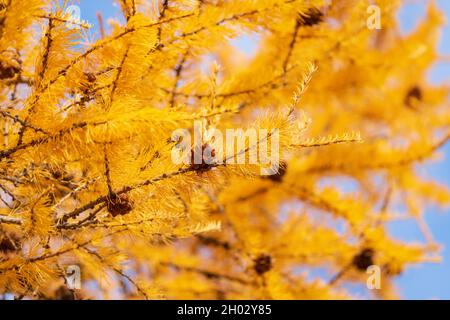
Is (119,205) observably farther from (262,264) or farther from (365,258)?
(365,258)

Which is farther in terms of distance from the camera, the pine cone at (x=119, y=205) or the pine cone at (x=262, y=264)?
the pine cone at (x=262, y=264)

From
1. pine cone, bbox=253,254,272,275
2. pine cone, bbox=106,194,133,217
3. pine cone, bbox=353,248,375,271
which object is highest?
pine cone, bbox=353,248,375,271

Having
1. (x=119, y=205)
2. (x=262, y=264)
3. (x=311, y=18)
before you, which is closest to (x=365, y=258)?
(x=262, y=264)

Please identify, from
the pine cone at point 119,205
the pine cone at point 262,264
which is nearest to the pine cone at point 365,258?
the pine cone at point 262,264

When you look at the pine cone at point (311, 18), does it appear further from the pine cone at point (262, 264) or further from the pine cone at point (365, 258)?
the pine cone at point (365, 258)

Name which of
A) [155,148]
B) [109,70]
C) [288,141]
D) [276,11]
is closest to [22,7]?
[109,70]

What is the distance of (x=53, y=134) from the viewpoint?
2.70ft

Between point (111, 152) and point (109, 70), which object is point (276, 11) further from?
point (111, 152)

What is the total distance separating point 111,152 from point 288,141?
0.28 metres

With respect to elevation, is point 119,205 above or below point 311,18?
below

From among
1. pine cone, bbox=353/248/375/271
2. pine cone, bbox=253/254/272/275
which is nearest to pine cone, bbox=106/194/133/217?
pine cone, bbox=253/254/272/275

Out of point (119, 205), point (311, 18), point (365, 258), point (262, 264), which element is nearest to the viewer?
point (119, 205)

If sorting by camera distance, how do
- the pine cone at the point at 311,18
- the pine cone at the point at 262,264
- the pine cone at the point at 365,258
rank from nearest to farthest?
the pine cone at the point at 311,18, the pine cone at the point at 262,264, the pine cone at the point at 365,258

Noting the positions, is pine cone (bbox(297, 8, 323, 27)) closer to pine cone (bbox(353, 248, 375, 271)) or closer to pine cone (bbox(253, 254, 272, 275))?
pine cone (bbox(253, 254, 272, 275))
